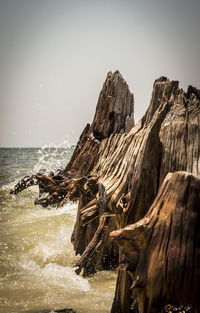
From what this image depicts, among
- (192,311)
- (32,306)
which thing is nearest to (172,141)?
(192,311)

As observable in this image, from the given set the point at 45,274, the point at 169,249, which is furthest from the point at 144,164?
the point at 45,274

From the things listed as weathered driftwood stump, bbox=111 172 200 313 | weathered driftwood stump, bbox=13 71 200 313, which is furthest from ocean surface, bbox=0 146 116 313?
weathered driftwood stump, bbox=111 172 200 313

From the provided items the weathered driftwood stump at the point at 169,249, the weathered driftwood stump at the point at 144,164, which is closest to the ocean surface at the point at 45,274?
the weathered driftwood stump at the point at 144,164

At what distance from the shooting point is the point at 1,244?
169 inches

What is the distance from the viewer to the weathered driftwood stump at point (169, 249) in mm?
1222

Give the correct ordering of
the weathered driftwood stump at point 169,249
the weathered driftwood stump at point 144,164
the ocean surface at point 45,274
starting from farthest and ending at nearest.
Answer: the ocean surface at point 45,274
the weathered driftwood stump at point 144,164
the weathered driftwood stump at point 169,249

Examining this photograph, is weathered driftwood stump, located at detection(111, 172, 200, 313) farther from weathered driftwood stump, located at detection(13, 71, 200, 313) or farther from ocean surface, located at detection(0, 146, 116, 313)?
ocean surface, located at detection(0, 146, 116, 313)

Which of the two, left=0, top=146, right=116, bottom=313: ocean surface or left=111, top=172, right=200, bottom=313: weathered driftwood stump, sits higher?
left=111, top=172, right=200, bottom=313: weathered driftwood stump

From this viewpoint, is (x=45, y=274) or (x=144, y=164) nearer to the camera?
(x=144, y=164)

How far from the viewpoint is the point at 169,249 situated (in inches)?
49.9

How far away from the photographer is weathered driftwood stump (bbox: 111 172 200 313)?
1222 millimetres

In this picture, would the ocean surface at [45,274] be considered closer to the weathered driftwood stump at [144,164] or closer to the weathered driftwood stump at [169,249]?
the weathered driftwood stump at [144,164]

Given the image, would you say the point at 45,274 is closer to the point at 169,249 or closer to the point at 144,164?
the point at 144,164

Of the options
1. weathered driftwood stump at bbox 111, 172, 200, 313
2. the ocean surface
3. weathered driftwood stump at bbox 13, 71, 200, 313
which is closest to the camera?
weathered driftwood stump at bbox 111, 172, 200, 313
